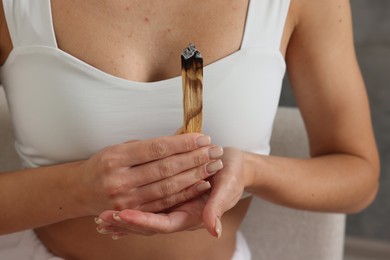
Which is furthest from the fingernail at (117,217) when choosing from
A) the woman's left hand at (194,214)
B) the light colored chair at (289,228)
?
the light colored chair at (289,228)

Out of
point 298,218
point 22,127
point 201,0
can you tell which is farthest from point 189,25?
point 298,218

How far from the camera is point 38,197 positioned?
84 cm

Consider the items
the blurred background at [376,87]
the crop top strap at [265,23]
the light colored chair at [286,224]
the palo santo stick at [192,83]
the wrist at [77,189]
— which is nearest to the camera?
the palo santo stick at [192,83]

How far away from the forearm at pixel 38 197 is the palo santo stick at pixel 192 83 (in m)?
0.17

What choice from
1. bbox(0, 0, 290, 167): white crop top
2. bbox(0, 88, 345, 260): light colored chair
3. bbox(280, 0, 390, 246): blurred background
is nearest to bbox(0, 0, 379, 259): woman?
bbox(0, 0, 290, 167): white crop top

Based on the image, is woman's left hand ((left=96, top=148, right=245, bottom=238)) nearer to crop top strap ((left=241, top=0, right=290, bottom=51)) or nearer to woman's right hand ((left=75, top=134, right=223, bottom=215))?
woman's right hand ((left=75, top=134, right=223, bottom=215))

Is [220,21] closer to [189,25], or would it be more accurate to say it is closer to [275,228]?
[189,25]

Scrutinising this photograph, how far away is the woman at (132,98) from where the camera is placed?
2.72 feet

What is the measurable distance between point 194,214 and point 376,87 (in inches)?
50.8

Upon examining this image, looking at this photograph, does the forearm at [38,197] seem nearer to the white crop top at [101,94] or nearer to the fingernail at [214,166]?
the white crop top at [101,94]

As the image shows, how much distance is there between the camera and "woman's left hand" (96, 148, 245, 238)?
2.21 ft

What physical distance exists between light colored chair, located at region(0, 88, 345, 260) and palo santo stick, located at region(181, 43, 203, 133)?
516 millimetres

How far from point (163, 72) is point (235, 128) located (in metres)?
0.12

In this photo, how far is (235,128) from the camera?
2.93 ft
